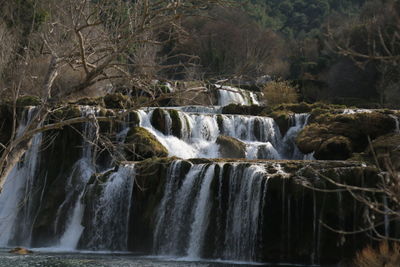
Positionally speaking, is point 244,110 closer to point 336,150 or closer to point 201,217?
point 336,150

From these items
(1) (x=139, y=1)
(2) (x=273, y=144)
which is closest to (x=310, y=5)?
(2) (x=273, y=144)

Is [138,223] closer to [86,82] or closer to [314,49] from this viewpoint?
[86,82]

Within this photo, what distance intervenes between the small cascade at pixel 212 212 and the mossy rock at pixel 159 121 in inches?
212

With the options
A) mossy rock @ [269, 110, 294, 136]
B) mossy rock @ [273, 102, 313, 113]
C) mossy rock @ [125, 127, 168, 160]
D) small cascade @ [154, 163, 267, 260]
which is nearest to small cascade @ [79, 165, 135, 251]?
small cascade @ [154, 163, 267, 260]

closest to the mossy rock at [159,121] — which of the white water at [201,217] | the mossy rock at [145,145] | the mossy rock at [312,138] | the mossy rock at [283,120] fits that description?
Answer: the mossy rock at [145,145]

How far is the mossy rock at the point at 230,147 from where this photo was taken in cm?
2269

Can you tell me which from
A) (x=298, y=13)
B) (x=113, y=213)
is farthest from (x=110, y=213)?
(x=298, y=13)

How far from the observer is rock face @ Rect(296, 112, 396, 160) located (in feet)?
66.8

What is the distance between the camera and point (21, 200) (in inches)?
874

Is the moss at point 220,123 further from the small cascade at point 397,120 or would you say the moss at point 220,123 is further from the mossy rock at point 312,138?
the small cascade at point 397,120

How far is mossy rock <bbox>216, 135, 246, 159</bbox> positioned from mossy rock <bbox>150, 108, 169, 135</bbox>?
2.17 meters

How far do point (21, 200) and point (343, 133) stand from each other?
11699 millimetres

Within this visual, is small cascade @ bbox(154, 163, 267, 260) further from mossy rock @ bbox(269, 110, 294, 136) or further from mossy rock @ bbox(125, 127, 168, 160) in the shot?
mossy rock @ bbox(269, 110, 294, 136)

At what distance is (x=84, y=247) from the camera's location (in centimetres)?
1962
